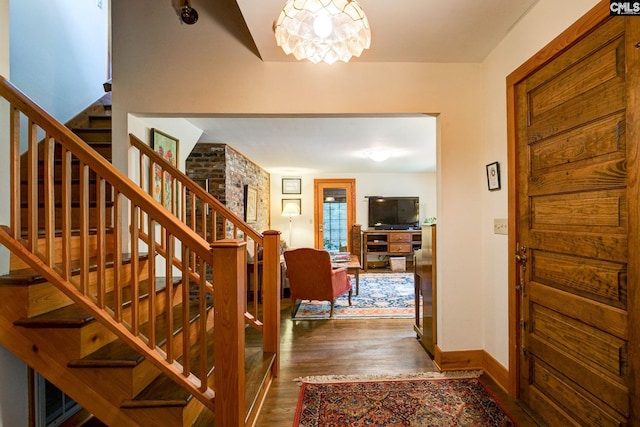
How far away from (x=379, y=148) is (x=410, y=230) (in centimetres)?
260

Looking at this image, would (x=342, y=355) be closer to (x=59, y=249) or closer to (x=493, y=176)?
(x=493, y=176)

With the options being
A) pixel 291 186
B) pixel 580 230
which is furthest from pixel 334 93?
pixel 291 186

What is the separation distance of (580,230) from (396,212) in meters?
5.61

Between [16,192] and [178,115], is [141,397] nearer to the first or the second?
[16,192]

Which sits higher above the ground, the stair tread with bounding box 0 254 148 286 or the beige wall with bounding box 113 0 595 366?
the beige wall with bounding box 113 0 595 366

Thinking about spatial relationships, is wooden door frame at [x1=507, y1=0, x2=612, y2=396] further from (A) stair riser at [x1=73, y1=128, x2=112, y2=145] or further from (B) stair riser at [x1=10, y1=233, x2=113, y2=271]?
(A) stair riser at [x1=73, y1=128, x2=112, y2=145]

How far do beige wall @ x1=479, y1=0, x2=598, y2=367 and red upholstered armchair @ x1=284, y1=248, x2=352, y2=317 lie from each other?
64.8 inches

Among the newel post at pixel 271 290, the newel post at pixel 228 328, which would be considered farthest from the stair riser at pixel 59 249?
the newel post at pixel 271 290

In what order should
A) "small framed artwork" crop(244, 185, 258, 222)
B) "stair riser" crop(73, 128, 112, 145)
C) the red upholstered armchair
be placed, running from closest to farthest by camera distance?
"stair riser" crop(73, 128, 112, 145), the red upholstered armchair, "small framed artwork" crop(244, 185, 258, 222)

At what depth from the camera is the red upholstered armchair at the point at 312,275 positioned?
11.1 ft

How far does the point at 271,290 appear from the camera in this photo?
2.22 meters

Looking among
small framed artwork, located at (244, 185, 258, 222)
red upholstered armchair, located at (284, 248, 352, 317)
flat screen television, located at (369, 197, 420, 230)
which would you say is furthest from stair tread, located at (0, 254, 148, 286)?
flat screen television, located at (369, 197, 420, 230)

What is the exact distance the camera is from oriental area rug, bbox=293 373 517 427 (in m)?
1.72

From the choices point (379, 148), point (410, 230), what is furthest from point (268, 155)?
point (410, 230)
